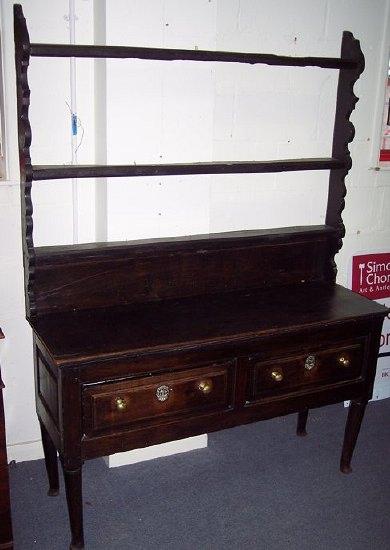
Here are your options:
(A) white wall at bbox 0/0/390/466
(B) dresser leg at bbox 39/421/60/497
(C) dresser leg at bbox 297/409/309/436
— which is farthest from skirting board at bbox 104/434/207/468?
(C) dresser leg at bbox 297/409/309/436

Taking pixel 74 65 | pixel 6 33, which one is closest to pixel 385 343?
pixel 74 65

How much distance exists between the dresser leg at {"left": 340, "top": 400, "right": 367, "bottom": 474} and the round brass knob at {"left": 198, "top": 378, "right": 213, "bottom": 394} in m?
0.81

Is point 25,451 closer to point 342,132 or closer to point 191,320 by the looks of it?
point 191,320

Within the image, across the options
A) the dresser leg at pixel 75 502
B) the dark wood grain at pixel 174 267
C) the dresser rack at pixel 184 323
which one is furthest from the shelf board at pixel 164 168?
the dresser leg at pixel 75 502

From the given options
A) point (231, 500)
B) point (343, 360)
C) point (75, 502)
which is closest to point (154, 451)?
point (231, 500)

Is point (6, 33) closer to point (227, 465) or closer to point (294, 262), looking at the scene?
point (294, 262)

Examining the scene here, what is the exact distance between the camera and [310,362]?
239 centimetres

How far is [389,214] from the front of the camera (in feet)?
10.9

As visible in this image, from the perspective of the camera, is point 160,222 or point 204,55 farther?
point 160,222

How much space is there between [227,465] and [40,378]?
1.04 m

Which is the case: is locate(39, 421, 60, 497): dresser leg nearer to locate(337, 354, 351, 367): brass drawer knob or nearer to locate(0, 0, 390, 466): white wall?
locate(0, 0, 390, 466): white wall

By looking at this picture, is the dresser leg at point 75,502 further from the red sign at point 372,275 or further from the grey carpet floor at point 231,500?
the red sign at point 372,275

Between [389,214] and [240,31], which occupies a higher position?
[240,31]

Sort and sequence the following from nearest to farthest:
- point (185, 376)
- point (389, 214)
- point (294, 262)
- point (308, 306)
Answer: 1. point (185, 376)
2. point (308, 306)
3. point (294, 262)
4. point (389, 214)
